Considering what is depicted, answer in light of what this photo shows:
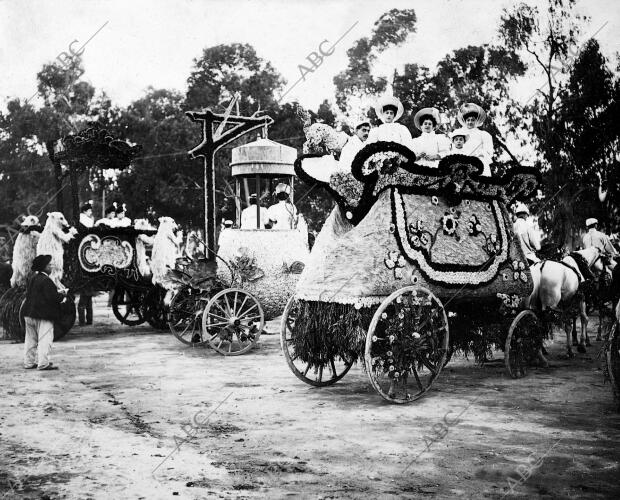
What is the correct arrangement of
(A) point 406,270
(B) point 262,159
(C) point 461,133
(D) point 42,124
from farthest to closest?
(D) point 42,124, (B) point 262,159, (C) point 461,133, (A) point 406,270

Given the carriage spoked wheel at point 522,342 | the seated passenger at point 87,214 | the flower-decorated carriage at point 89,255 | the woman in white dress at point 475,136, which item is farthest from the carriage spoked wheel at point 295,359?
the seated passenger at point 87,214

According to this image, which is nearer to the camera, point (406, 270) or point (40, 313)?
point (406, 270)

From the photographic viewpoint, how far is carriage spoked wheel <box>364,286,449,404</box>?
20.1 ft

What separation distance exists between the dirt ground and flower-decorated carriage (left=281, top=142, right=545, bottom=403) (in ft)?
1.62

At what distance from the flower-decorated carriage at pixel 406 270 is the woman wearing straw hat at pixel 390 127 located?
1.58 feet

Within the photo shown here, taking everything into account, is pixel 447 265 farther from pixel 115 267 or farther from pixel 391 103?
pixel 115 267

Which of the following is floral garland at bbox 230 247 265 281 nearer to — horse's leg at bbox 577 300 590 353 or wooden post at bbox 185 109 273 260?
wooden post at bbox 185 109 273 260

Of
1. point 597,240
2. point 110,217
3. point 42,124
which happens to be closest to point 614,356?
point 597,240

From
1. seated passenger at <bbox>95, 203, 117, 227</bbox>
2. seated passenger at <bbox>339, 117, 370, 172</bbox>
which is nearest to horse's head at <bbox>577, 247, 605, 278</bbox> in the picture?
seated passenger at <bbox>339, 117, 370, 172</bbox>

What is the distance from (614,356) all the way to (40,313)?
648 centimetres

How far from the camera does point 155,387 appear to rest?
7.39 meters

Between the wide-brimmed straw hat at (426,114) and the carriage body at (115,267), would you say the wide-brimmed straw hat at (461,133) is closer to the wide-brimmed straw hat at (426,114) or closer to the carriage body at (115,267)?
the wide-brimmed straw hat at (426,114)

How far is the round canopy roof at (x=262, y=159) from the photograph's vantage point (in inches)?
448

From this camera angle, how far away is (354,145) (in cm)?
710
